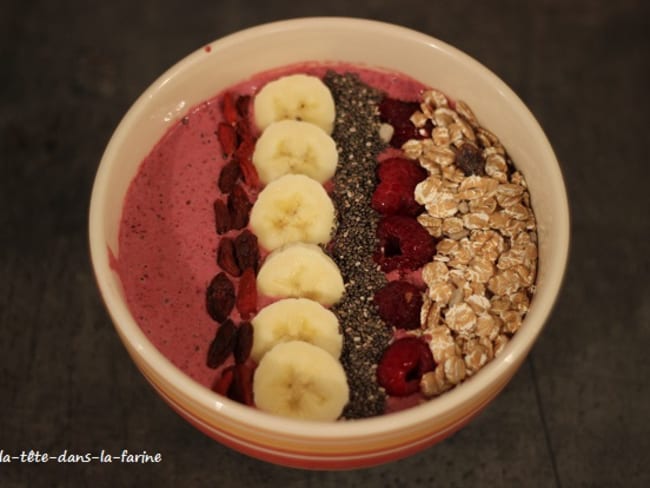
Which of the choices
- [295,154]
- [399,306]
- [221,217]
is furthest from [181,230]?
[399,306]

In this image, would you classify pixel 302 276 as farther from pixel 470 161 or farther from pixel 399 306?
pixel 470 161

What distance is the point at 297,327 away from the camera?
2.92 ft

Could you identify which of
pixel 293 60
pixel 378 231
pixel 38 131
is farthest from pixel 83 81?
pixel 378 231

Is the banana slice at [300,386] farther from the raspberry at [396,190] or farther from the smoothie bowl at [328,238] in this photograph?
the raspberry at [396,190]

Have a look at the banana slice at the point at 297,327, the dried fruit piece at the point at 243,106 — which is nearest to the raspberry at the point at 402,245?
the banana slice at the point at 297,327

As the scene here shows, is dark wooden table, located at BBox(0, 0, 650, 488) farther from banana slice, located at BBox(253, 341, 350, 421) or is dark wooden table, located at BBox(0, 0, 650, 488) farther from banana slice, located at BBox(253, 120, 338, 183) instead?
banana slice, located at BBox(253, 120, 338, 183)

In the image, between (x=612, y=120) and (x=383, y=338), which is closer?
(x=383, y=338)

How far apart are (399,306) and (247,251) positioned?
0.55 feet

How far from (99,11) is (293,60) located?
0.45m

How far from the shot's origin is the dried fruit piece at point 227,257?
946mm

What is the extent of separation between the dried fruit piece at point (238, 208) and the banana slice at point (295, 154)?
39 millimetres

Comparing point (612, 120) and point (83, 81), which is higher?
point (83, 81)

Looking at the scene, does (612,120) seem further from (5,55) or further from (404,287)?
(5,55)

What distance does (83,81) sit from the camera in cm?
135
